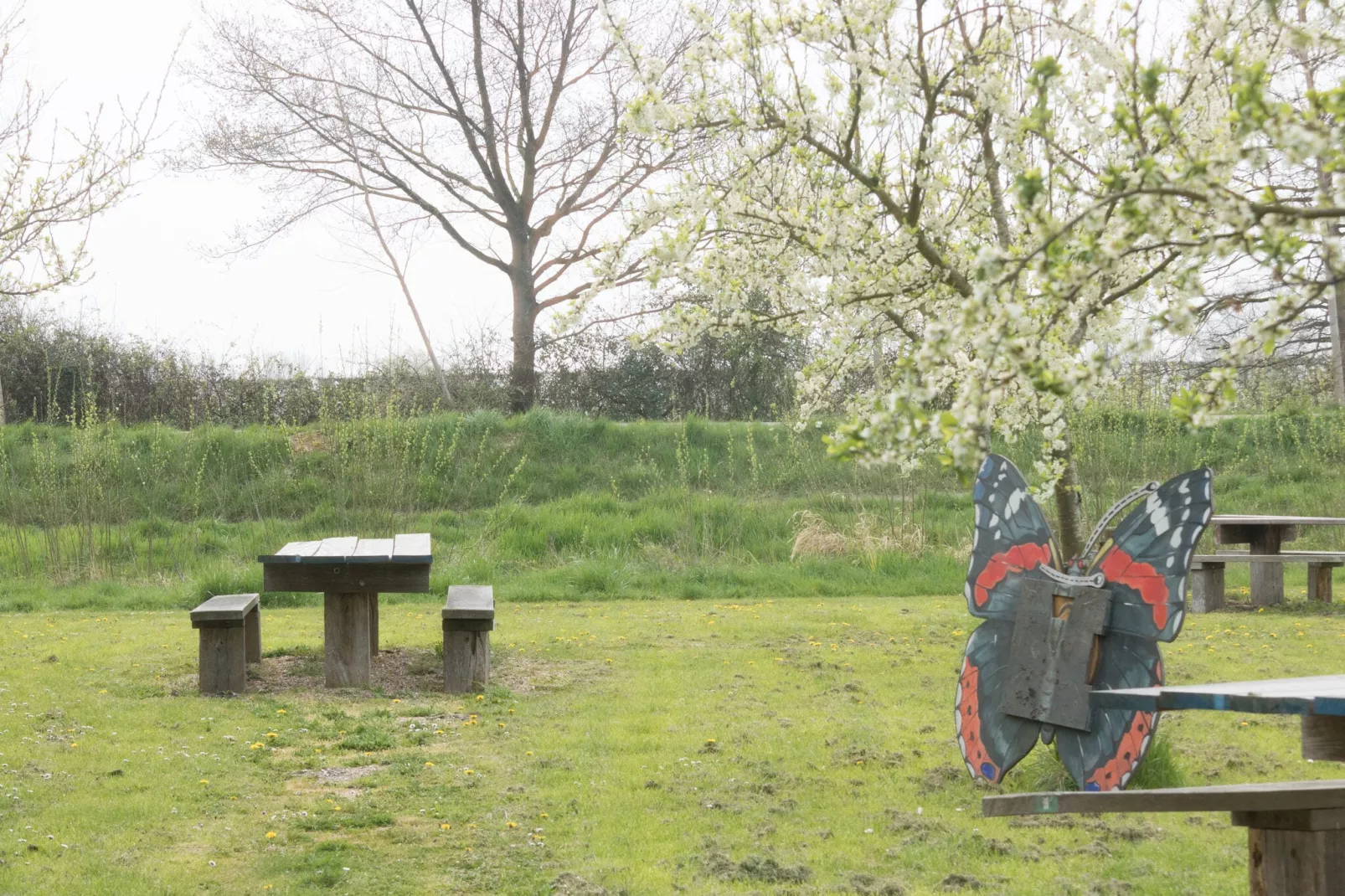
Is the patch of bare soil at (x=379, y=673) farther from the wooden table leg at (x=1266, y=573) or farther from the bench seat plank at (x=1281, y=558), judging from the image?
the wooden table leg at (x=1266, y=573)

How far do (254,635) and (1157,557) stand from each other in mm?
5263

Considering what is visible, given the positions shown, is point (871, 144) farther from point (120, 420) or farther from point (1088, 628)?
point (120, 420)

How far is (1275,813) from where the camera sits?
7.67ft

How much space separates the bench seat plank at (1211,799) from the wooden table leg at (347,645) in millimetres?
4975

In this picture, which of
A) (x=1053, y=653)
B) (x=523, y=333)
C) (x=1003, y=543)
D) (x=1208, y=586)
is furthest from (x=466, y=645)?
(x=523, y=333)

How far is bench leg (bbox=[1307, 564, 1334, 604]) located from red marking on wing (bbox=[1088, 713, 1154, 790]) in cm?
703

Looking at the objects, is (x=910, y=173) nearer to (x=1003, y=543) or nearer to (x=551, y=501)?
(x=1003, y=543)

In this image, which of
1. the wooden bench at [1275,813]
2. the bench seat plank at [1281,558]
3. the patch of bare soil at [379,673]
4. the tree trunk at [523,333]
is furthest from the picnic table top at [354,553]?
the tree trunk at [523,333]

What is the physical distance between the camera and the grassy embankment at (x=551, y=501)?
10945mm

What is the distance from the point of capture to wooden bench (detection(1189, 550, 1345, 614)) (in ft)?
31.9

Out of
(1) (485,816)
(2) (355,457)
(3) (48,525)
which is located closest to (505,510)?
(2) (355,457)

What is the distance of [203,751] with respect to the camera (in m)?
5.20

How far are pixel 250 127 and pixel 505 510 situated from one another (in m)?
9.24

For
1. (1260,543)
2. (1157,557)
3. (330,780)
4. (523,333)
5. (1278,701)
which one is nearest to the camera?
(1278,701)
